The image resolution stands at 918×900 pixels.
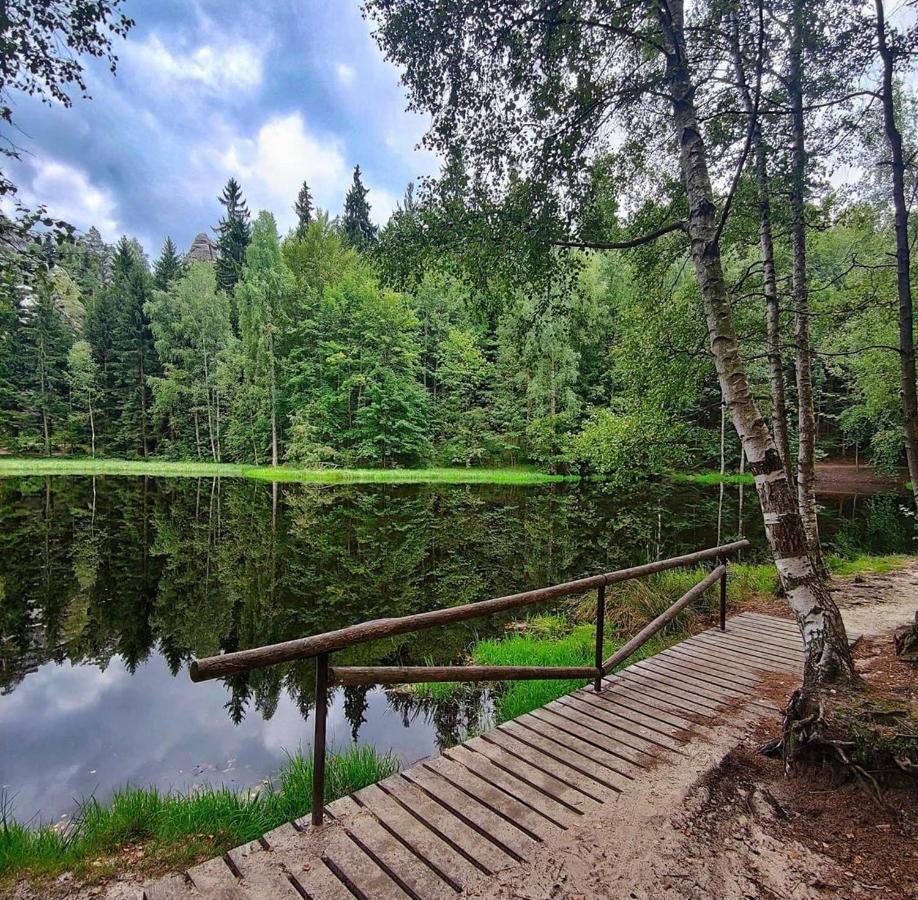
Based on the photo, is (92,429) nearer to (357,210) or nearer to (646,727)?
(357,210)

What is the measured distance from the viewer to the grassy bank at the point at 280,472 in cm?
2955

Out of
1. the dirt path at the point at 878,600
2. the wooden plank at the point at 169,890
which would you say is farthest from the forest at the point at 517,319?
the wooden plank at the point at 169,890

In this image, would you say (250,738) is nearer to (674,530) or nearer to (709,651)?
(709,651)

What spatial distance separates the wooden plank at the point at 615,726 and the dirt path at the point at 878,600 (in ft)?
13.6

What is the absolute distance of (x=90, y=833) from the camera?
337 cm

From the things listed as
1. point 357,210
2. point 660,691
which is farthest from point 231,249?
point 660,691

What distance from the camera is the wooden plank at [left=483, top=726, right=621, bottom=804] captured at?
308cm

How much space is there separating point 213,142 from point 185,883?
259 feet

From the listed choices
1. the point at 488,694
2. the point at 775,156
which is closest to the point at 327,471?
the point at 488,694

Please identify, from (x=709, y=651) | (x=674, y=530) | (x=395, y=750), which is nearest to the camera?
(x=395, y=750)

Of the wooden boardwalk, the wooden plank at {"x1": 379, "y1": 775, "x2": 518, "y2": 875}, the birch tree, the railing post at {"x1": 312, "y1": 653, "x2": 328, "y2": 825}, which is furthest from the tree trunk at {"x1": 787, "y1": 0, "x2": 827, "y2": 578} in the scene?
the railing post at {"x1": 312, "y1": 653, "x2": 328, "y2": 825}

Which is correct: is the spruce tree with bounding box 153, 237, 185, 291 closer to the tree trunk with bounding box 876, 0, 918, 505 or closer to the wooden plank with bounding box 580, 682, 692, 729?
the tree trunk with bounding box 876, 0, 918, 505

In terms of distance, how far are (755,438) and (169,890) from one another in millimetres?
4260

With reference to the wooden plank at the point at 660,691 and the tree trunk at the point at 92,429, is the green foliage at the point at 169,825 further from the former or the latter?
the tree trunk at the point at 92,429
